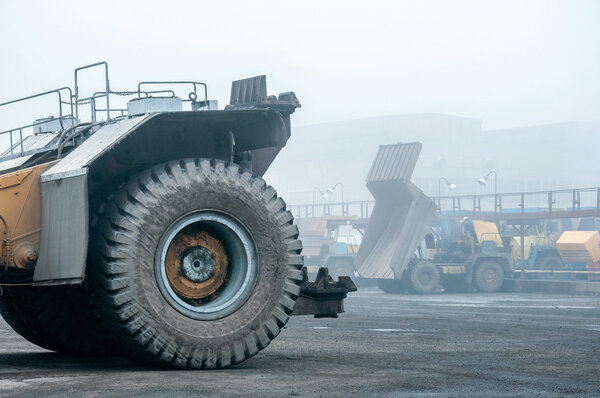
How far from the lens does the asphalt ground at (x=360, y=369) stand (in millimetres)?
5711

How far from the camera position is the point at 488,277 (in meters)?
32.9

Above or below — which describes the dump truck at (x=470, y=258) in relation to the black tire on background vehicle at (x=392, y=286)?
above

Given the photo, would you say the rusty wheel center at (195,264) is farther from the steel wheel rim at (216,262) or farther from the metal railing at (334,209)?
the metal railing at (334,209)

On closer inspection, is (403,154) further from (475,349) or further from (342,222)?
(475,349)

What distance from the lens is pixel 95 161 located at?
650 centimetres

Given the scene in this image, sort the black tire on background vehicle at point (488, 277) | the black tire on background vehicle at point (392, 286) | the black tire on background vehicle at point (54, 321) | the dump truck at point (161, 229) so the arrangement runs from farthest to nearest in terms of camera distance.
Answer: the black tire on background vehicle at point (488, 277), the black tire on background vehicle at point (392, 286), the black tire on background vehicle at point (54, 321), the dump truck at point (161, 229)

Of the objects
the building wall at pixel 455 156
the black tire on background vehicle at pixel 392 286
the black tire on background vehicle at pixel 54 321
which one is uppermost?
the building wall at pixel 455 156

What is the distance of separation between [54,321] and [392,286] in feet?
81.4

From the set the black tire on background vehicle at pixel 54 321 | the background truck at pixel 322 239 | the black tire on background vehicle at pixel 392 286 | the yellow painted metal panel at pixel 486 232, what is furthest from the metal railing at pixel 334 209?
the black tire on background vehicle at pixel 54 321

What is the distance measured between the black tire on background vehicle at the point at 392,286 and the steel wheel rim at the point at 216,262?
25.0 metres

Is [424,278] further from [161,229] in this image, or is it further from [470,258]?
[161,229]

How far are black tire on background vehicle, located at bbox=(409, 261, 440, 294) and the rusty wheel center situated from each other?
24.6 meters

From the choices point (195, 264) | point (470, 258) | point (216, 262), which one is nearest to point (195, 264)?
point (195, 264)

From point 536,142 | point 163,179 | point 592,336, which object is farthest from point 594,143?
point 163,179
